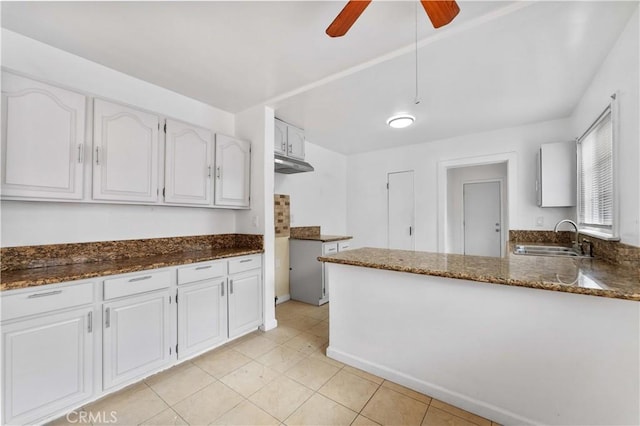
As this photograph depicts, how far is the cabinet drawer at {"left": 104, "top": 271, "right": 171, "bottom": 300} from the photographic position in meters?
1.75

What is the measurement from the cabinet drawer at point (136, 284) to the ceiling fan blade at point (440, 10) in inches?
94.8

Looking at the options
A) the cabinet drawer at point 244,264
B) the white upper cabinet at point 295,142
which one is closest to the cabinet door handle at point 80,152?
the cabinet drawer at point 244,264

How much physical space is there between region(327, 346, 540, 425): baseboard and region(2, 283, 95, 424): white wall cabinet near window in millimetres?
1758

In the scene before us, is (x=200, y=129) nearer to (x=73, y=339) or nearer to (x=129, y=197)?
(x=129, y=197)

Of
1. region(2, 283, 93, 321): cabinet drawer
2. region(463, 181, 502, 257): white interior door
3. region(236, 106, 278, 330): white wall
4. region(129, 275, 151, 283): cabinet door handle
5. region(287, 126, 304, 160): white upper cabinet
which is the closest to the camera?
region(2, 283, 93, 321): cabinet drawer

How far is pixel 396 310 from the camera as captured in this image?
1.88 metres

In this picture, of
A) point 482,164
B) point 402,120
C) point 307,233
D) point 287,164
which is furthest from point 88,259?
point 482,164

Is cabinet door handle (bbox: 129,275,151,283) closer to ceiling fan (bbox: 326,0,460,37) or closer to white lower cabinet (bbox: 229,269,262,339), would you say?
white lower cabinet (bbox: 229,269,262,339)

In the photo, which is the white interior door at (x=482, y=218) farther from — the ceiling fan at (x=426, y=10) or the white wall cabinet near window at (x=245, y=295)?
the ceiling fan at (x=426, y=10)

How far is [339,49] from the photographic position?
196cm

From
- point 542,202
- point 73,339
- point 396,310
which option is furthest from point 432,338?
point 542,202

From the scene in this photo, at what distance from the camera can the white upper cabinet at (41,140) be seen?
5.12ft

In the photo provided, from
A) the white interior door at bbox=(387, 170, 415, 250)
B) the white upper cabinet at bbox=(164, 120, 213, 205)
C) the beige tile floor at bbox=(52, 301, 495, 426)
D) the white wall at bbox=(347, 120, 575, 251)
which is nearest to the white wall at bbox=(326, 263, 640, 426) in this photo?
the beige tile floor at bbox=(52, 301, 495, 426)

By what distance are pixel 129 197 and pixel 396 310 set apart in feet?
7.45
